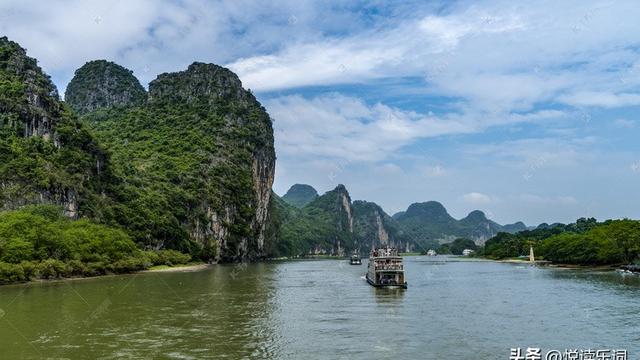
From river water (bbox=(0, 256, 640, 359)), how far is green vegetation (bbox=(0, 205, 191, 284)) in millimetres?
6788

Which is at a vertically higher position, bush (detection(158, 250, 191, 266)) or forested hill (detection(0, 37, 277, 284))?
forested hill (detection(0, 37, 277, 284))

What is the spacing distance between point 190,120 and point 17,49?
71874 mm

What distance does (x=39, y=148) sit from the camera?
106 metres

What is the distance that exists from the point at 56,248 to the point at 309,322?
51992mm

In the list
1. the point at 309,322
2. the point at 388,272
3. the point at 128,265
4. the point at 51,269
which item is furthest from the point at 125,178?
the point at 309,322

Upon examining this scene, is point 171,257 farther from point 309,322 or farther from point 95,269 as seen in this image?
point 309,322

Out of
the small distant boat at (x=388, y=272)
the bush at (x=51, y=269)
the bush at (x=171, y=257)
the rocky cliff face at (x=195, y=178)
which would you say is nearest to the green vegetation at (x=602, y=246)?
the small distant boat at (x=388, y=272)

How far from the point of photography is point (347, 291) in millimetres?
65688

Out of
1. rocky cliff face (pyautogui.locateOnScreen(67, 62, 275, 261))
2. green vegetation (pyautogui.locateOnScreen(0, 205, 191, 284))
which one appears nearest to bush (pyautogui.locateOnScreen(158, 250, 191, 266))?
rocky cliff face (pyautogui.locateOnScreen(67, 62, 275, 261))

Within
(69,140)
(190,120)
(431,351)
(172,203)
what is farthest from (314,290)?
(190,120)

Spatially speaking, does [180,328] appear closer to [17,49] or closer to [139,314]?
[139,314]

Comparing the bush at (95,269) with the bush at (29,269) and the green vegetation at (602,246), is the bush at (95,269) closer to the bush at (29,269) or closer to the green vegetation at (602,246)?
the bush at (29,269)

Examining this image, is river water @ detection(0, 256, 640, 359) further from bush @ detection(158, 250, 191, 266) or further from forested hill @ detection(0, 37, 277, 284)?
bush @ detection(158, 250, 191, 266)

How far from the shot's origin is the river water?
102 ft
